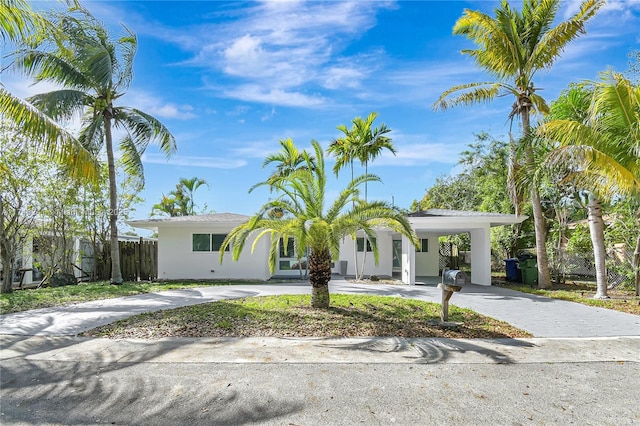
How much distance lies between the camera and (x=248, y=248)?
17.1 meters

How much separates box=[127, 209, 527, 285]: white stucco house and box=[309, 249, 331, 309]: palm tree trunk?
640 centimetres

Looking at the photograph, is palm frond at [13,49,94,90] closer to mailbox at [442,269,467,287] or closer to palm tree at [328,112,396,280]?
palm tree at [328,112,396,280]

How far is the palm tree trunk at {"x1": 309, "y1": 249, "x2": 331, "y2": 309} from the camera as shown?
8.83 m

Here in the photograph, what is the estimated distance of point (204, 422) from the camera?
376 cm

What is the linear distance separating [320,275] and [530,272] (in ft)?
38.2

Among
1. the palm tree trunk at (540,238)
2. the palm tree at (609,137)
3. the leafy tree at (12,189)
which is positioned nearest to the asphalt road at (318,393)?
the palm tree at (609,137)

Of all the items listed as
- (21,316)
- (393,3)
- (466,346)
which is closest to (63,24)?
(21,316)

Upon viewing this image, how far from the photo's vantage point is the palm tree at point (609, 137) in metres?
9.29

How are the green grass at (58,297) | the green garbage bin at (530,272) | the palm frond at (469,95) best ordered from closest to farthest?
1. the green grass at (58,297)
2. the palm frond at (469,95)
3. the green garbage bin at (530,272)

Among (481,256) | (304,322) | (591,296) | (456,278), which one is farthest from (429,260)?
(304,322)

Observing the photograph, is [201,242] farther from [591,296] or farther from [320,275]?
[591,296]

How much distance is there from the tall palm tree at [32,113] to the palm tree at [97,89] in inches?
187

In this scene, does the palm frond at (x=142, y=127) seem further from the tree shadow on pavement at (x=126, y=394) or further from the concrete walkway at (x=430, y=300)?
the tree shadow on pavement at (x=126, y=394)

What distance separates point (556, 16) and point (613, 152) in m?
6.82
